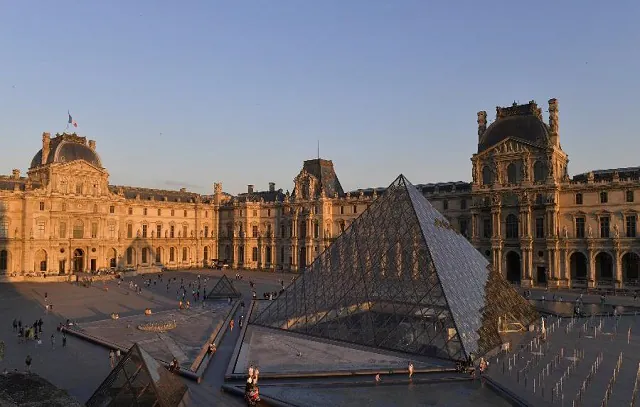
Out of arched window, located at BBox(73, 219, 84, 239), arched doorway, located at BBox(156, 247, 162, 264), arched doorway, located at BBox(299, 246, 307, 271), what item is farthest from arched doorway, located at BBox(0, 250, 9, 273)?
arched doorway, located at BBox(299, 246, 307, 271)

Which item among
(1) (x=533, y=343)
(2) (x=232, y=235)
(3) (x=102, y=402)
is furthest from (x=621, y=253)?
(2) (x=232, y=235)

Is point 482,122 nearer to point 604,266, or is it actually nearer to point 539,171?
point 539,171

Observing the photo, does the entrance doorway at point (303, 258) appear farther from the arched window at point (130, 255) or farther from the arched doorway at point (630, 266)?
the arched doorway at point (630, 266)

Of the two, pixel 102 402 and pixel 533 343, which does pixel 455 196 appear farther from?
pixel 102 402

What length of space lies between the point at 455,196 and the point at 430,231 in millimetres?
24191

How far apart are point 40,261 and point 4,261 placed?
322cm

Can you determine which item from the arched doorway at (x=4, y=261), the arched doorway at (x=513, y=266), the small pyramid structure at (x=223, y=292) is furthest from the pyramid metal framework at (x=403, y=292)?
the arched doorway at (x=4, y=261)

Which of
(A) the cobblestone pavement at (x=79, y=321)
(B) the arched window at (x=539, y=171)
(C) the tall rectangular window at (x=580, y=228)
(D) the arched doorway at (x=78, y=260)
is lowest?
(A) the cobblestone pavement at (x=79, y=321)

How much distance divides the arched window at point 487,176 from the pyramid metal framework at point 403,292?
58.9ft

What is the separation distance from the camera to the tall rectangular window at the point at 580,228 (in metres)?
40.1

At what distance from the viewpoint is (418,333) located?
19750 mm

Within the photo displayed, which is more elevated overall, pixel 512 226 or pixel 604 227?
pixel 512 226

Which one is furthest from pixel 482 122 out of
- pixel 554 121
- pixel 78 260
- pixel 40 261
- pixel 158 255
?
pixel 40 261

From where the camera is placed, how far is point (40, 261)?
158 feet
